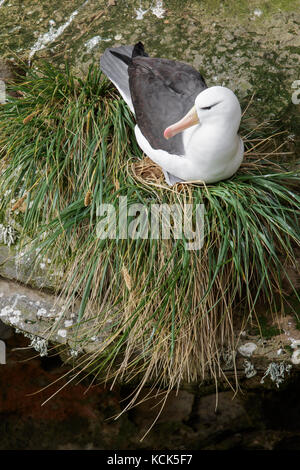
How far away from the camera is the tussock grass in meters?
2.27

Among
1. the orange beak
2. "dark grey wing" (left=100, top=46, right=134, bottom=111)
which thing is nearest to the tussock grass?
"dark grey wing" (left=100, top=46, right=134, bottom=111)

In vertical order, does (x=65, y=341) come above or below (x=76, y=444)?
above

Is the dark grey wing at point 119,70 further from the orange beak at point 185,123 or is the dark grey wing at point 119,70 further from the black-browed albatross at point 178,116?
the orange beak at point 185,123

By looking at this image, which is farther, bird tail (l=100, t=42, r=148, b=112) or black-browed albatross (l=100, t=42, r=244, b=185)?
bird tail (l=100, t=42, r=148, b=112)

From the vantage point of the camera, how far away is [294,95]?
2861 mm

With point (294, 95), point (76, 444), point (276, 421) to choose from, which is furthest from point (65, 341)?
point (294, 95)

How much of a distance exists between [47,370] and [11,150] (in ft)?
3.60

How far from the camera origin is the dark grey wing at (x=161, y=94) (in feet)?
7.72

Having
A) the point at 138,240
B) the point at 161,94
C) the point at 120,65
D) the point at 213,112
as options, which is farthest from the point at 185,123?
the point at 120,65

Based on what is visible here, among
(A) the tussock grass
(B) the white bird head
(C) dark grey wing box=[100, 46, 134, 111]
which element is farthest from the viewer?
(C) dark grey wing box=[100, 46, 134, 111]

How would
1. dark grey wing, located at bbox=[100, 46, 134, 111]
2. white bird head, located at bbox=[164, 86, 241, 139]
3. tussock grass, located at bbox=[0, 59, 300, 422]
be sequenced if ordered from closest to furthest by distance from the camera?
white bird head, located at bbox=[164, 86, 241, 139], tussock grass, located at bbox=[0, 59, 300, 422], dark grey wing, located at bbox=[100, 46, 134, 111]

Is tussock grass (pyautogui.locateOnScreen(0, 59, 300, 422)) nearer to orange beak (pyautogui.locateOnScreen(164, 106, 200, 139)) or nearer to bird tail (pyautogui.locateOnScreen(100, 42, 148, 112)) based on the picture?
bird tail (pyautogui.locateOnScreen(100, 42, 148, 112))

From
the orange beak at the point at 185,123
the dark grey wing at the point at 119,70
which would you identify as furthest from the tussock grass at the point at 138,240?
the orange beak at the point at 185,123

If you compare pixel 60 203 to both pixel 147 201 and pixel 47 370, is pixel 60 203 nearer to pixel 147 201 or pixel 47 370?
pixel 147 201
